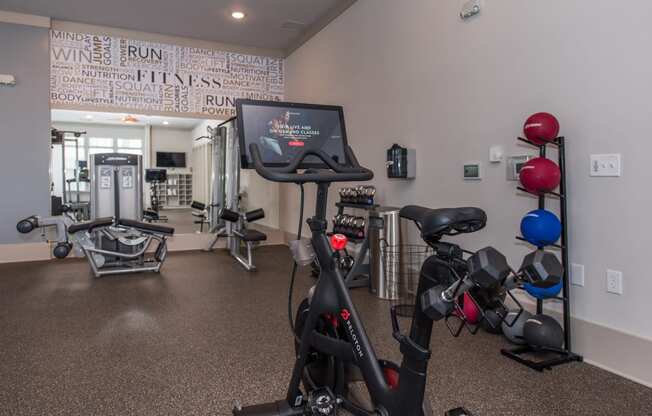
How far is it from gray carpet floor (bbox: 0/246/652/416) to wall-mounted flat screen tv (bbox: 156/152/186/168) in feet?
10.4

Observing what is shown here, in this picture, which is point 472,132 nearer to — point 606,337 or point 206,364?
point 606,337

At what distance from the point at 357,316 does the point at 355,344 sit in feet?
0.31

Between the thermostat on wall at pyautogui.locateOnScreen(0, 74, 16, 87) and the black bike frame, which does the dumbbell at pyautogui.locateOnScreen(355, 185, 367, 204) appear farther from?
the thermostat on wall at pyautogui.locateOnScreen(0, 74, 16, 87)

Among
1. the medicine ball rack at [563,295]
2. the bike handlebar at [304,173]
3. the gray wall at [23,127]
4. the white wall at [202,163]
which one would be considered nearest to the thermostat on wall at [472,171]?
the medicine ball rack at [563,295]

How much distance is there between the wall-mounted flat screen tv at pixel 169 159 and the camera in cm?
695

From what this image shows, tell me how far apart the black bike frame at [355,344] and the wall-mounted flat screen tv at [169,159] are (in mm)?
5971

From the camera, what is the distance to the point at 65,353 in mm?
2609

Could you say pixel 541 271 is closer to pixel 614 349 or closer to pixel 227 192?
pixel 614 349

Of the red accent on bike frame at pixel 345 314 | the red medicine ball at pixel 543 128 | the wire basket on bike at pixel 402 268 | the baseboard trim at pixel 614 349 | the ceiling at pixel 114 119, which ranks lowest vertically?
the baseboard trim at pixel 614 349

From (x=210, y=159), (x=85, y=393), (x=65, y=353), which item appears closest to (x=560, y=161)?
(x=85, y=393)

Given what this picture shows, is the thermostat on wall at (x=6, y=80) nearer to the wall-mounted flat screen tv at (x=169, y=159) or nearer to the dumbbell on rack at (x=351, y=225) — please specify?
the wall-mounted flat screen tv at (x=169, y=159)

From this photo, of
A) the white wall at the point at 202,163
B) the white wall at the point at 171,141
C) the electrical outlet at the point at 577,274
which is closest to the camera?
the electrical outlet at the point at 577,274

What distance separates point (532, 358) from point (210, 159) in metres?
5.57

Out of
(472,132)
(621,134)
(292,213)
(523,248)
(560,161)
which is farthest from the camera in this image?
(292,213)
